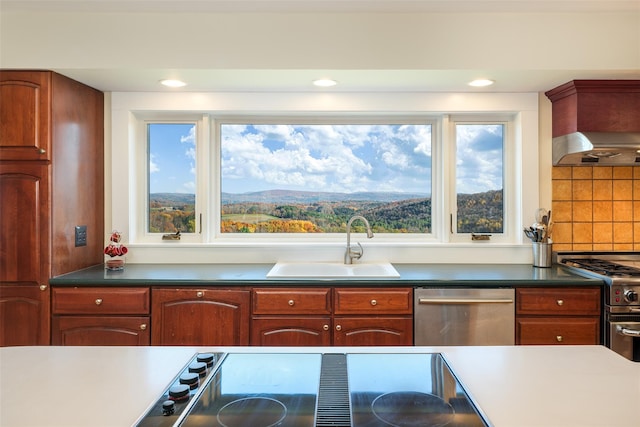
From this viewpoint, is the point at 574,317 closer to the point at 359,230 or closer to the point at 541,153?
the point at 541,153

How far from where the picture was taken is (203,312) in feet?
7.17

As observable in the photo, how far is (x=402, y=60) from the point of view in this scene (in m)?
2.19

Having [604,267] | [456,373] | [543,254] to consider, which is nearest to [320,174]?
[543,254]

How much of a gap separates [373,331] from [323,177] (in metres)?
1.24

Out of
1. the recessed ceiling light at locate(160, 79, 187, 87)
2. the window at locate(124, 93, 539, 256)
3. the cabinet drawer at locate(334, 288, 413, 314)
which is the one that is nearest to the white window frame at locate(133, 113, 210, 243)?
the window at locate(124, 93, 539, 256)

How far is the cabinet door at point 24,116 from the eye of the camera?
7.21 ft

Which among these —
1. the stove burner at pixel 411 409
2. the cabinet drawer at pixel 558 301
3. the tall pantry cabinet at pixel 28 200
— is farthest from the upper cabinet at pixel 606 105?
the tall pantry cabinet at pixel 28 200

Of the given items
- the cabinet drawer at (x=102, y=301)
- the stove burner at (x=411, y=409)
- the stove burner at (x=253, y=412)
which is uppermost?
the stove burner at (x=253, y=412)

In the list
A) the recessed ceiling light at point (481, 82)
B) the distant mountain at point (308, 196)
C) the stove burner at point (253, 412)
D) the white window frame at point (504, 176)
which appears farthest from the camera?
the distant mountain at point (308, 196)

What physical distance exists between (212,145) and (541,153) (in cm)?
237

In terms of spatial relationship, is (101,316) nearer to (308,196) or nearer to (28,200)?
(28,200)

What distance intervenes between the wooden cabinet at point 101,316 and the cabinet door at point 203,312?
0.25 ft

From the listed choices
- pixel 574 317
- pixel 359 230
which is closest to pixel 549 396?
pixel 574 317

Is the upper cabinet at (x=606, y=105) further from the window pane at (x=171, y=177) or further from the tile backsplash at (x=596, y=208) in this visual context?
the window pane at (x=171, y=177)
